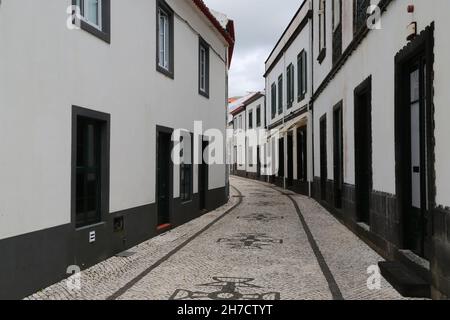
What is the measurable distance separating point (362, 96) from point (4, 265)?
281 inches

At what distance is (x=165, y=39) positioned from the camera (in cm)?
1044

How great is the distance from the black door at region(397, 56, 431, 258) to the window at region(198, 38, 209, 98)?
787 cm

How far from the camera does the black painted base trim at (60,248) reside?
4.88 meters

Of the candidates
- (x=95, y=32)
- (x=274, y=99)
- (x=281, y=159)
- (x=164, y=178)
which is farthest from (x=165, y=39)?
(x=274, y=99)

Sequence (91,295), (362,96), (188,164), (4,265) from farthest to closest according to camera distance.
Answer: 1. (188,164)
2. (362,96)
3. (91,295)
4. (4,265)

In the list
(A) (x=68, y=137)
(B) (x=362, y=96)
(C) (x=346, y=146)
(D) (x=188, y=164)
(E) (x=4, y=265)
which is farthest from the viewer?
(D) (x=188, y=164)

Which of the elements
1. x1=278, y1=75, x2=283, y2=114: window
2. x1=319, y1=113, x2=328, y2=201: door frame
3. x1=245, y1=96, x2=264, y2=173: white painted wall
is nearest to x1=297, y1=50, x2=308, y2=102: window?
x1=319, y1=113, x2=328, y2=201: door frame

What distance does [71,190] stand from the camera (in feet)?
20.3

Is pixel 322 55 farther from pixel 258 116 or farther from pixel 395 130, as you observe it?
pixel 258 116

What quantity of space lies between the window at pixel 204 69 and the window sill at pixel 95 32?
6.32m

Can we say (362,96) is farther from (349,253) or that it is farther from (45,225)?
(45,225)

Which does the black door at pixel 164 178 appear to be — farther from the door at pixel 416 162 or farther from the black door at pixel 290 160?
the black door at pixel 290 160

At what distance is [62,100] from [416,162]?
15.4 feet
